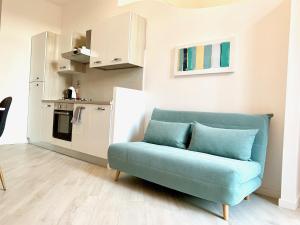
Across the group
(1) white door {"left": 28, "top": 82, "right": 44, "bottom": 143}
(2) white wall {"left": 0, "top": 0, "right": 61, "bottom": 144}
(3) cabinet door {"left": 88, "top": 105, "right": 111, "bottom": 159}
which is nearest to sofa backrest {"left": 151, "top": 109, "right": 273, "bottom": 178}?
(3) cabinet door {"left": 88, "top": 105, "right": 111, "bottom": 159}

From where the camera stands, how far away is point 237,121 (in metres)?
2.28

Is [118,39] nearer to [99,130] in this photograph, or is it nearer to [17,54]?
[99,130]

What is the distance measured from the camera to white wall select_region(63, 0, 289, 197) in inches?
90.6

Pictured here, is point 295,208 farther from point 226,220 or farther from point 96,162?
point 96,162

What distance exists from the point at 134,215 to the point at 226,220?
2.27 ft

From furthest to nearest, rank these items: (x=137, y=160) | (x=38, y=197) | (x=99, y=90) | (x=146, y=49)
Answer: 1. (x=99, y=90)
2. (x=146, y=49)
3. (x=137, y=160)
4. (x=38, y=197)

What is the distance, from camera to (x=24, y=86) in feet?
15.0

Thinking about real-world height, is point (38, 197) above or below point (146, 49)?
below

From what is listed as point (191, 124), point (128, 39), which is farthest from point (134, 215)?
point (128, 39)

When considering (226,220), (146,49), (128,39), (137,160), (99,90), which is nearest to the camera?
(226,220)

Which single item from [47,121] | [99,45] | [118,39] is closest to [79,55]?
[99,45]

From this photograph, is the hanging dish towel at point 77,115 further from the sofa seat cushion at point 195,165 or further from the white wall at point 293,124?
the white wall at point 293,124

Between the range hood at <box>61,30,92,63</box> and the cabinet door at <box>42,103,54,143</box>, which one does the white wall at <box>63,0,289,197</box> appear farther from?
the cabinet door at <box>42,103,54,143</box>

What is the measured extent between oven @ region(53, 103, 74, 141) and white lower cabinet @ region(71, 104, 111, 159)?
0.19 m
